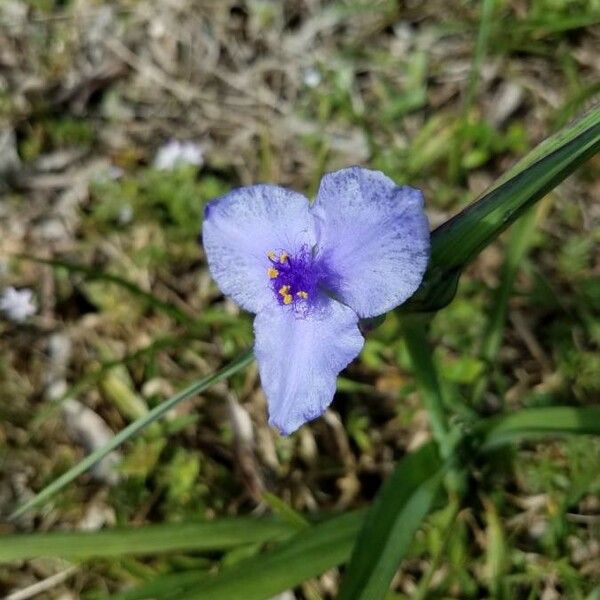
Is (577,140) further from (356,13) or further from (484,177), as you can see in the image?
(356,13)

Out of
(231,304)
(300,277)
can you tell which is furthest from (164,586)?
(231,304)

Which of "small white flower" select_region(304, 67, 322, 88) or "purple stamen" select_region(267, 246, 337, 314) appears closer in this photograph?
"purple stamen" select_region(267, 246, 337, 314)

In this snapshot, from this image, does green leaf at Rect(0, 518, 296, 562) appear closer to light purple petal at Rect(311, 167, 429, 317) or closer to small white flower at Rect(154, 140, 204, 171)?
light purple petal at Rect(311, 167, 429, 317)

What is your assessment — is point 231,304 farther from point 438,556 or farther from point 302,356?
point 302,356

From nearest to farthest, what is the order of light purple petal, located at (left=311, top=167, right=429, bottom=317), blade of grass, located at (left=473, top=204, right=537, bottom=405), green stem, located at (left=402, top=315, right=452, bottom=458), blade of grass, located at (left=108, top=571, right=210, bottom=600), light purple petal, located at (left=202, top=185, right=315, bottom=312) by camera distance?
light purple petal, located at (left=311, top=167, right=429, bottom=317)
light purple petal, located at (left=202, top=185, right=315, bottom=312)
green stem, located at (left=402, top=315, right=452, bottom=458)
blade of grass, located at (left=108, top=571, right=210, bottom=600)
blade of grass, located at (left=473, top=204, right=537, bottom=405)

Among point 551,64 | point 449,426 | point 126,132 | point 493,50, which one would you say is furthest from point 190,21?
point 449,426

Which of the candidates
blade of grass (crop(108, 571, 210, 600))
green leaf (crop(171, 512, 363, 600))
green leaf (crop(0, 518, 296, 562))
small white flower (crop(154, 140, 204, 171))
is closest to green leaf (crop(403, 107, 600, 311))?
green leaf (crop(171, 512, 363, 600))
